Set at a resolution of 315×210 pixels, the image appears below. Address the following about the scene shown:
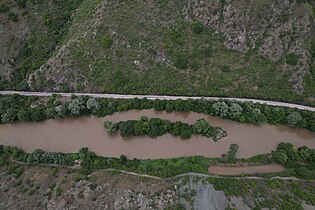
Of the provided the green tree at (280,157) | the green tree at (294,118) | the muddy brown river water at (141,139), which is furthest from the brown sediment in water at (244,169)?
the green tree at (294,118)

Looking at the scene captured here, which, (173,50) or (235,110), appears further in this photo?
(173,50)

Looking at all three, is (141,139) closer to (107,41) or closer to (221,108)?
(221,108)

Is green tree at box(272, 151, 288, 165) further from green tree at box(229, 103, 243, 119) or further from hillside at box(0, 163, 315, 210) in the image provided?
green tree at box(229, 103, 243, 119)

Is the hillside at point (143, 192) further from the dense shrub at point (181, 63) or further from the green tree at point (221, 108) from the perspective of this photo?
the dense shrub at point (181, 63)

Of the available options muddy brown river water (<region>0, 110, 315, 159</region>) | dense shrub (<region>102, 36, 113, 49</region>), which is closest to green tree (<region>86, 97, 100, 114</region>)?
muddy brown river water (<region>0, 110, 315, 159</region>)

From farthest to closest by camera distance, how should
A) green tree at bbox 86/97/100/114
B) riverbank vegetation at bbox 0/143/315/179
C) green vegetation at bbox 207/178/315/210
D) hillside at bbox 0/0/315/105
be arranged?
hillside at bbox 0/0/315/105 < green tree at bbox 86/97/100/114 < riverbank vegetation at bbox 0/143/315/179 < green vegetation at bbox 207/178/315/210

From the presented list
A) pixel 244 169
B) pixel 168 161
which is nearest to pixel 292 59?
pixel 244 169
